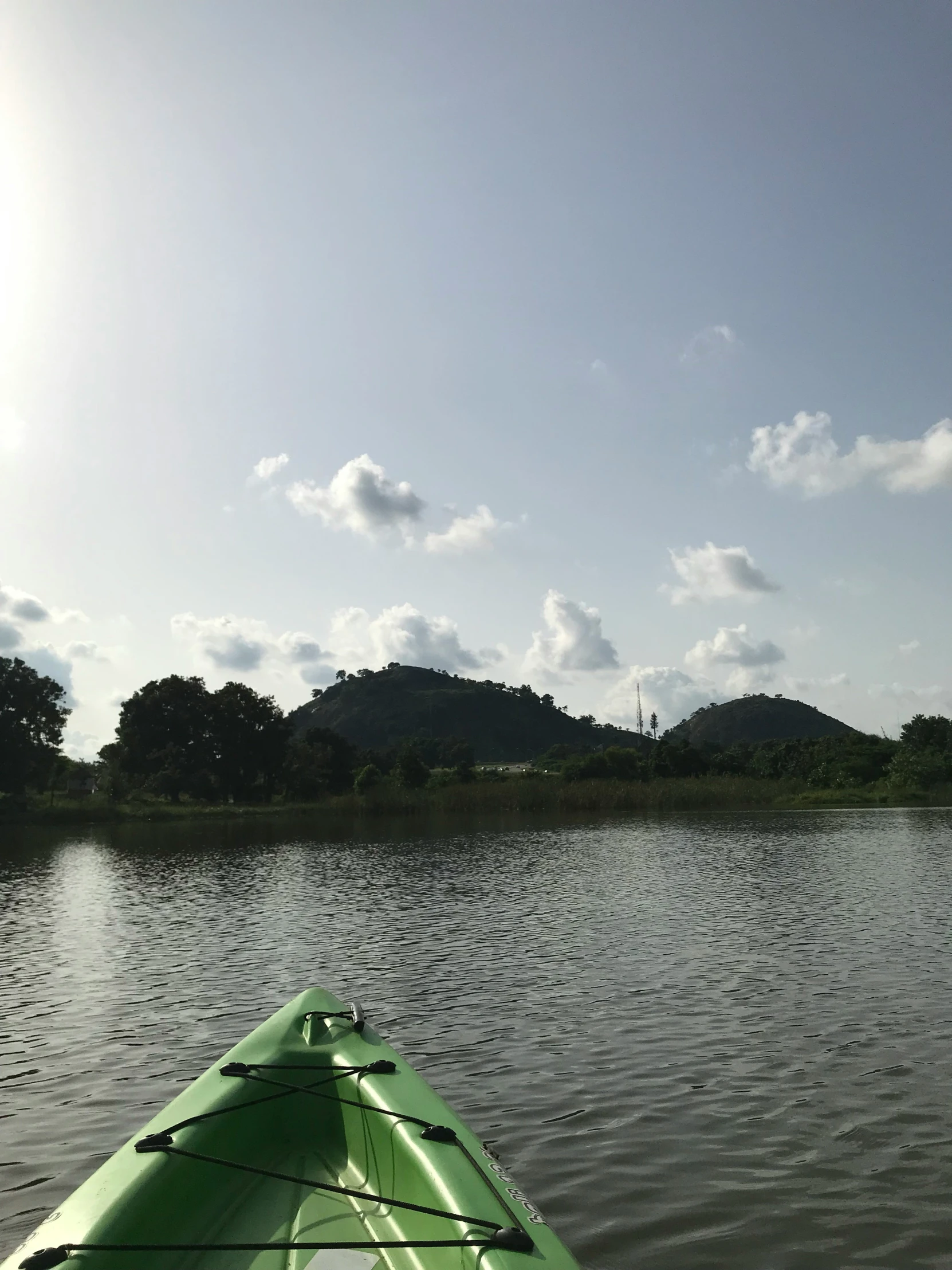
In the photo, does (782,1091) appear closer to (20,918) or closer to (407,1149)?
(407,1149)

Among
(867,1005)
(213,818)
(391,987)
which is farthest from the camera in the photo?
(213,818)

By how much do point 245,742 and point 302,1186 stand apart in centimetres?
7442

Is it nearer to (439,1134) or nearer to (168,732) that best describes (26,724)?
(168,732)

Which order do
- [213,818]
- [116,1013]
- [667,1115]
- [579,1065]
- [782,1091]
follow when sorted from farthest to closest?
[213,818] < [116,1013] < [579,1065] < [782,1091] < [667,1115]

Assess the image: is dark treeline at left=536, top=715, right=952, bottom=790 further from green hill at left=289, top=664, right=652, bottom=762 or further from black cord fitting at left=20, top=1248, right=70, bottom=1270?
green hill at left=289, top=664, right=652, bottom=762

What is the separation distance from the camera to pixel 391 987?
13.0 metres

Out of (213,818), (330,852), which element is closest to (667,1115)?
(330,852)

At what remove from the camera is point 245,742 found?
77.5 m

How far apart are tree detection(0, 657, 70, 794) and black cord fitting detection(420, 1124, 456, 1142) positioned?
70.2 m

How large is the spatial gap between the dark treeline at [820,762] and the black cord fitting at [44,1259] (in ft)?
202

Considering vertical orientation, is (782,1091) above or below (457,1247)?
below

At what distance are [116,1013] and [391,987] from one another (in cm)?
372

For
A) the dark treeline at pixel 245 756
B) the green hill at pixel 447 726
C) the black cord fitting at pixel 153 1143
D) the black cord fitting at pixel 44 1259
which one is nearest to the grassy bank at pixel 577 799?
the dark treeline at pixel 245 756

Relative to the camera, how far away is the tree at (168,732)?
248ft
